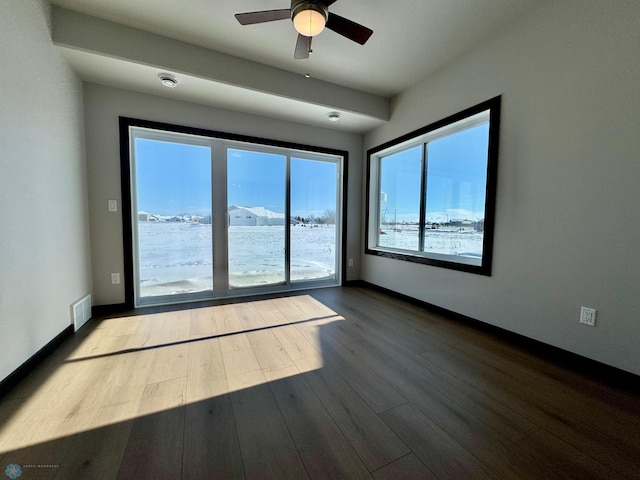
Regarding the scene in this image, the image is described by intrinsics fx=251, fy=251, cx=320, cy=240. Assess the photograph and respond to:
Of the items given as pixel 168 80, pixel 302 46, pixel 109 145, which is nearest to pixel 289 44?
pixel 302 46

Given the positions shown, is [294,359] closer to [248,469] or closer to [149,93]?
[248,469]

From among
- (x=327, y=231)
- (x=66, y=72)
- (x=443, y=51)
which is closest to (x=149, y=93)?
(x=66, y=72)

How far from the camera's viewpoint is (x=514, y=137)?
221 cm

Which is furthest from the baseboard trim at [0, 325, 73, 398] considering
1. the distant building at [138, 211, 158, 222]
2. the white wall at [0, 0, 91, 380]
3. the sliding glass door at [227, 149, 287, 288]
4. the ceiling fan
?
the ceiling fan

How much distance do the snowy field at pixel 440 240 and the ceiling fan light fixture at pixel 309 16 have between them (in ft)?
7.66

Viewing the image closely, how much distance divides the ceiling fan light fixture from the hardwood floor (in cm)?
239

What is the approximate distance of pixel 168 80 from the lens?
2.57 metres

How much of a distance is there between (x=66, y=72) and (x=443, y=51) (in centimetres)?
365

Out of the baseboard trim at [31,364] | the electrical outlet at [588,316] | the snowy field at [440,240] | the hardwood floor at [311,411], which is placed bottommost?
the hardwood floor at [311,411]

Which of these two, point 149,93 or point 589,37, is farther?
point 149,93

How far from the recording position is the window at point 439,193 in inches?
98.3

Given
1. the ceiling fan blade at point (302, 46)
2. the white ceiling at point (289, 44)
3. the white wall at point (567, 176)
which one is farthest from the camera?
the white ceiling at point (289, 44)

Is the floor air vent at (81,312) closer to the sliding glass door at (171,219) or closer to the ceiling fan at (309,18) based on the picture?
the sliding glass door at (171,219)

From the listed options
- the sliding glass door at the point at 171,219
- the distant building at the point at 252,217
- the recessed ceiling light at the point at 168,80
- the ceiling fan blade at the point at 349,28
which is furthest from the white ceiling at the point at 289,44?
the distant building at the point at 252,217
